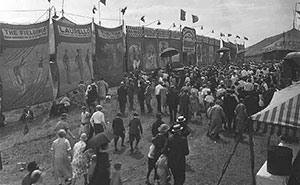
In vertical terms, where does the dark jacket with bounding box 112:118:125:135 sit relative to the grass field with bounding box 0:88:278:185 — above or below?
above

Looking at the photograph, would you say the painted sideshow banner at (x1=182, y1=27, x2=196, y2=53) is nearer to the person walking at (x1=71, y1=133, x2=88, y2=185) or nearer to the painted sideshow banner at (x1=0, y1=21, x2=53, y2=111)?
the painted sideshow banner at (x1=0, y1=21, x2=53, y2=111)

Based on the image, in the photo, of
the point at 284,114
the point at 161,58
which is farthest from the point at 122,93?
the point at 161,58

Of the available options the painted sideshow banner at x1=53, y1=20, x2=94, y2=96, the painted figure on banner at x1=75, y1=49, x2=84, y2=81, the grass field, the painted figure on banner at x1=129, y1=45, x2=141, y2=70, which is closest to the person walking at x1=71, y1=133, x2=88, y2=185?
the grass field

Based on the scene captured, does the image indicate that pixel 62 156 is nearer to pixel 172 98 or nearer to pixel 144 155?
pixel 144 155

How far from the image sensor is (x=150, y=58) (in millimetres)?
28344

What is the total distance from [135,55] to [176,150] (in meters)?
19.8

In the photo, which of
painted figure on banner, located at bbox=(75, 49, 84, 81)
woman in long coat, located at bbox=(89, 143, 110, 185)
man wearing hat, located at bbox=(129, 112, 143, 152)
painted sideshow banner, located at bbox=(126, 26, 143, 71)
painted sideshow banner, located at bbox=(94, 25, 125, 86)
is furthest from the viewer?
painted sideshow banner, located at bbox=(126, 26, 143, 71)

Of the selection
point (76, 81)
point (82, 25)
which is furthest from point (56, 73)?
point (82, 25)

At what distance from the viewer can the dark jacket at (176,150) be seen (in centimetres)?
687

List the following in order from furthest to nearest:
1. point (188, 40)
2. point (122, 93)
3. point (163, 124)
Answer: point (188, 40) → point (122, 93) → point (163, 124)

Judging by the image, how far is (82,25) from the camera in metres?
20.5

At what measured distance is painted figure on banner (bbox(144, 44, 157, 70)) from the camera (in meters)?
27.7

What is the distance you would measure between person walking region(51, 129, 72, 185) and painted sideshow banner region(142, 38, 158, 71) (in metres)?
19.1

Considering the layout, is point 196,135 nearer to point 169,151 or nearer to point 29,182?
point 169,151
